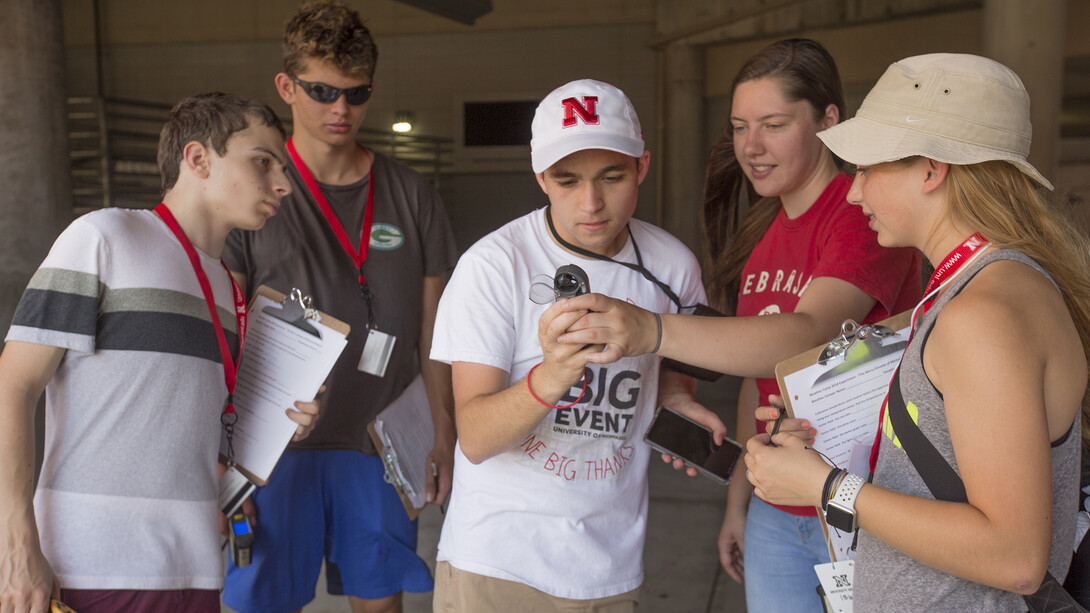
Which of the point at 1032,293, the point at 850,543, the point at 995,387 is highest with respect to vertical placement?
the point at 1032,293

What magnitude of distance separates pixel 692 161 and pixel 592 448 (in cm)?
1258

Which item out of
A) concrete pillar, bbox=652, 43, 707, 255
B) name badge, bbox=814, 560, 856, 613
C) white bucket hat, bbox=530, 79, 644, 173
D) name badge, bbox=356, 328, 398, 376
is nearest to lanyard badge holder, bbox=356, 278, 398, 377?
name badge, bbox=356, 328, 398, 376

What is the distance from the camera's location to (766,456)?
5.15 feet

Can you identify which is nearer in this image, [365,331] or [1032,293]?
[1032,293]

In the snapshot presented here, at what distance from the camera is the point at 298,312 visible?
225 centimetres

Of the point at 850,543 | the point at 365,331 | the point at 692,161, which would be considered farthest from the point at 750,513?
the point at 692,161

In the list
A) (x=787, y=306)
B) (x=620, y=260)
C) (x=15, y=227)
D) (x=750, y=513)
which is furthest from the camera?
(x=15, y=227)

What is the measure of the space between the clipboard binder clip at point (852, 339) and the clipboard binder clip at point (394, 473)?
58.0 inches

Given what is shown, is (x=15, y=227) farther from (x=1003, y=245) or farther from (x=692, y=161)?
(x=692, y=161)

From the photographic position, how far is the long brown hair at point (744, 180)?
7.04 feet

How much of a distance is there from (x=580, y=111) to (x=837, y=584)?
122 centimetres

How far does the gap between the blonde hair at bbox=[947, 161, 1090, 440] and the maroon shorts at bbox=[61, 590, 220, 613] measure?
6.03 ft

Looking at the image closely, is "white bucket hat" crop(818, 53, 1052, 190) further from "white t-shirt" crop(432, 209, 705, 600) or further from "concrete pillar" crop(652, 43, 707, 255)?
"concrete pillar" crop(652, 43, 707, 255)

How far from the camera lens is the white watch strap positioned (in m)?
1.42
